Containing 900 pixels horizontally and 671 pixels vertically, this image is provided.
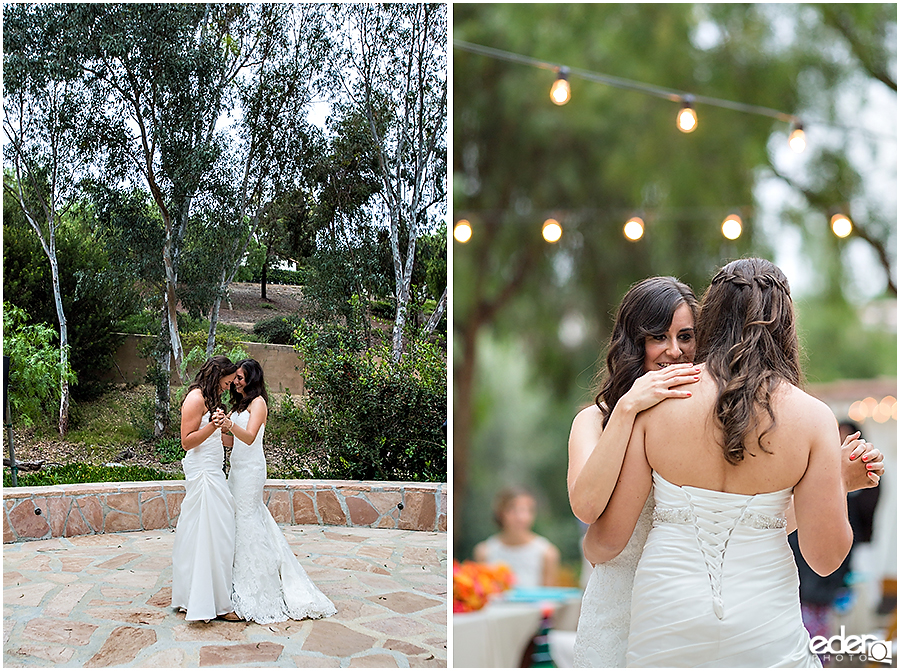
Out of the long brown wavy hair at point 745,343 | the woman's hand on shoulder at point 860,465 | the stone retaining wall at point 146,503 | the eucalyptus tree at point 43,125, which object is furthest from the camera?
the stone retaining wall at point 146,503

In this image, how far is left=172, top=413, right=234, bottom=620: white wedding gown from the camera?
2.49 meters

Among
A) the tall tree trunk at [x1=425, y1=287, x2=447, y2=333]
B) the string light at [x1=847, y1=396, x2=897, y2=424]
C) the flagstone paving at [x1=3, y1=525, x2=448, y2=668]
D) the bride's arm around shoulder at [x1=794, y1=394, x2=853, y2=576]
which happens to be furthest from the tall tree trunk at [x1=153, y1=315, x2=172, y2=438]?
the string light at [x1=847, y1=396, x2=897, y2=424]

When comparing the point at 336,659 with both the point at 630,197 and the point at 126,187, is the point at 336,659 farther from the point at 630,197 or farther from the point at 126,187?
the point at 630,197

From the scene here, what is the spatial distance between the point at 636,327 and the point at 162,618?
6.54 ft

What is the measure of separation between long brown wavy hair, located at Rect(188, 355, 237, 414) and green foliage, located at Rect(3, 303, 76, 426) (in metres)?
0.46

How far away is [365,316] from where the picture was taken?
9.02 feet

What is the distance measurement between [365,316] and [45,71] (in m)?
1.46

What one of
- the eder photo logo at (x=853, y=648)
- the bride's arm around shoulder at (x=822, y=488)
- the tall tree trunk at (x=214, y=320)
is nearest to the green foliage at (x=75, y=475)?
the tall tree trunk at (x=214, y=320)

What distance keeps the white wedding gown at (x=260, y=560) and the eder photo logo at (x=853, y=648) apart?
2087 millimetres

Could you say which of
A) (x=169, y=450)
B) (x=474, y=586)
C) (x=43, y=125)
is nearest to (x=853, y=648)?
(x=474, y=586)

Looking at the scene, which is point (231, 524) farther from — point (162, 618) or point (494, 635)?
point (494, 635)

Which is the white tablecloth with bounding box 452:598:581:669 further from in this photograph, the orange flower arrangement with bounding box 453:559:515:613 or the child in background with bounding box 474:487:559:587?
the child in background with bounding box 474:487:559:587

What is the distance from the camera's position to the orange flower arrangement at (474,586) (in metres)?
2.52

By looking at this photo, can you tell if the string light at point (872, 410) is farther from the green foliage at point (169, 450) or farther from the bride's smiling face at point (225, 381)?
the green foliage at point (169, 450)
